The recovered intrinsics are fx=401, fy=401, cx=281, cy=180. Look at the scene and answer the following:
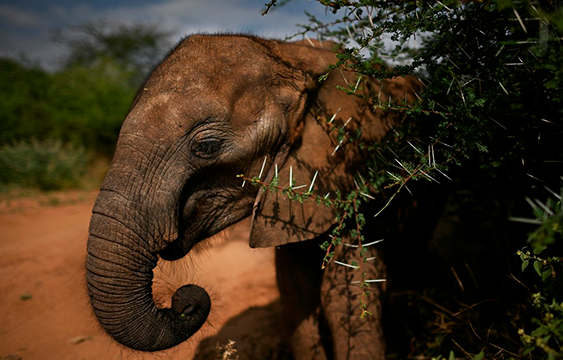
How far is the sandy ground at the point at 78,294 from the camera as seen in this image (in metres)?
3.86

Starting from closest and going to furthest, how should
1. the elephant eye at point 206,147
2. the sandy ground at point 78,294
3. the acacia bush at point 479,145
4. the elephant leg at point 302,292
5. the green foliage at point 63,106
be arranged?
the acacia bush at point 479,145 < the elephant eye at point 206,147 < the elephant leg at point 302,292 < the sandy ground at point 78,294 < the green foliage at point 63,106

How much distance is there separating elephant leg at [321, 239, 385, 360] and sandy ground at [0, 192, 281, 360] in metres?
0.85

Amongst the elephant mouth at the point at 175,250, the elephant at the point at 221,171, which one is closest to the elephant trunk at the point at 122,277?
the elephant at the point at 221,171

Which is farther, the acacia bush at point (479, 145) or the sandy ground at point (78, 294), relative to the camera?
the sandy ground at point (78, 294)

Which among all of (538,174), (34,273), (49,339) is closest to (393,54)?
(538,174)

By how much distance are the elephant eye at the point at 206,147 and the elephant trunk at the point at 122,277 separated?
50 centimetres

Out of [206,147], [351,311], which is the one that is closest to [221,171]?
[206,147]

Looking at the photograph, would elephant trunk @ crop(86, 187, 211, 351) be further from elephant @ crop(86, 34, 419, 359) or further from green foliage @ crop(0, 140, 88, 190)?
green foliage @ crop(0, 140, 88, 190)

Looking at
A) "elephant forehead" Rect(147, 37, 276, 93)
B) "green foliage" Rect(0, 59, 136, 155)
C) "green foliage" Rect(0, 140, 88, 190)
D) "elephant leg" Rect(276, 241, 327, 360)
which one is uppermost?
"green foliage" Rect(0, 59, 136, 155)

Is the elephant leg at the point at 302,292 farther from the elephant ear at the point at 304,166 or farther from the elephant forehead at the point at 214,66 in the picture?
the elephant forehead at the point at 214,66

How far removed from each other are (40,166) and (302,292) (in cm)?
816

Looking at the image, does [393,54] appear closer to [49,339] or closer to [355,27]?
[355,27]

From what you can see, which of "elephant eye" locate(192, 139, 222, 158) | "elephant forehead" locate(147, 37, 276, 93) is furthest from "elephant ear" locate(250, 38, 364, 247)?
"elephant eye" locate(192, 139, 222, 158)

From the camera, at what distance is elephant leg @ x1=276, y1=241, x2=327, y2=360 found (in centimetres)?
323
